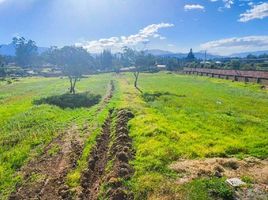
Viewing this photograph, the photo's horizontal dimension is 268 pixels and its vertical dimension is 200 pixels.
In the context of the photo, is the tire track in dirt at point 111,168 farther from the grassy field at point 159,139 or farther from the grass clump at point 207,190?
the grass clump at point 207,190

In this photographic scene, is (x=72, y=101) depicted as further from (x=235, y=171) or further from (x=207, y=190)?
(x=207, y=190)

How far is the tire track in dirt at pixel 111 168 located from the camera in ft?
48.8

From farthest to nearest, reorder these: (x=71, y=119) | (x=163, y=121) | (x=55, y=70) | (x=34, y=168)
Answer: (x=55, y=70), (x=71, y=119), (x=163, y=121), (x=34, y=168)

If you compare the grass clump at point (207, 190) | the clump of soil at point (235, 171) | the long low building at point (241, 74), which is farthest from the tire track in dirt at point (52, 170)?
the long low building at point (241, 74)

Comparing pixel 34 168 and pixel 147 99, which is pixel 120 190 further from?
pixel 147 99

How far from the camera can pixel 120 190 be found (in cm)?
1467

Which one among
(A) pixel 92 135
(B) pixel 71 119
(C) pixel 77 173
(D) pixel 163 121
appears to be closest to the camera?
(C) pixel 77 173

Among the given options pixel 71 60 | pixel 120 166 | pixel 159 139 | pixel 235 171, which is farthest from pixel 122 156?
pixel 71 60

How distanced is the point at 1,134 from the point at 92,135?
7.81 meters

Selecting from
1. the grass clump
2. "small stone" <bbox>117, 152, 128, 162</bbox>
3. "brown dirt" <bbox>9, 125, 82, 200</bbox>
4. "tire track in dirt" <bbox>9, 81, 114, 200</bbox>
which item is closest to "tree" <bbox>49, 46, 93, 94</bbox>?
"tire track in dirt" <bbox>9, 81, 114, 200</bbox>

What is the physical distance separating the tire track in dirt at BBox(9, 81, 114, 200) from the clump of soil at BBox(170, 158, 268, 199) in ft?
19.1

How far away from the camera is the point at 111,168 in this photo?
17.6m

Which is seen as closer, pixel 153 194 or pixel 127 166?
pixel 153 194

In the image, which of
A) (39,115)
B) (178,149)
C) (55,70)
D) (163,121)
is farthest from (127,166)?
(55,70)
